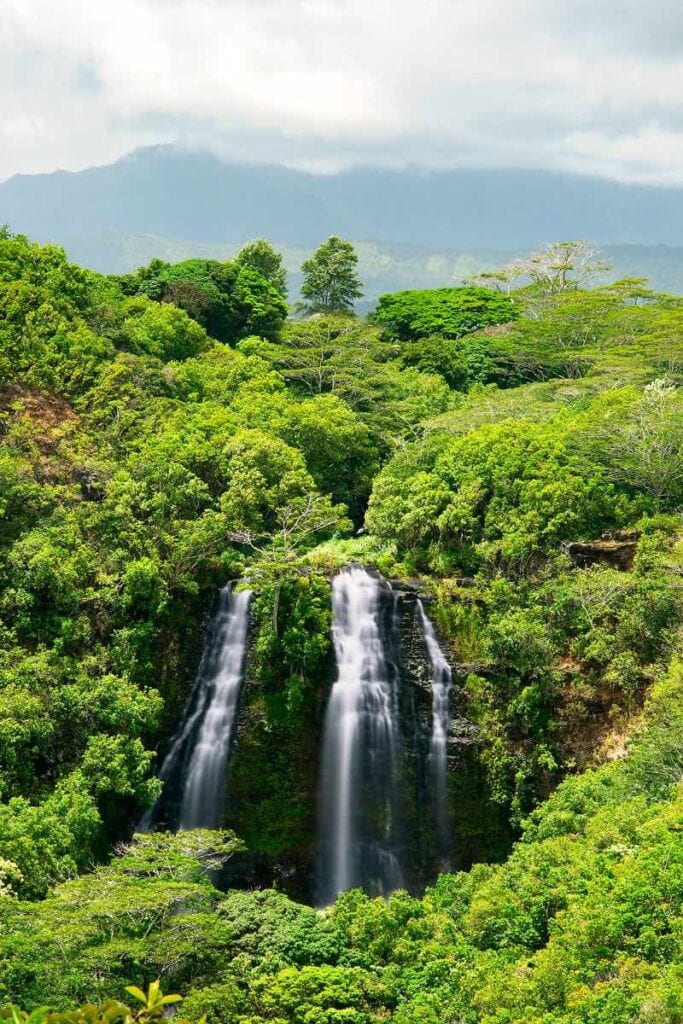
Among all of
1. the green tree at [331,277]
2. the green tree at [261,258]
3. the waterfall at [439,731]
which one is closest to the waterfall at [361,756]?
the waterfall at [439,731]

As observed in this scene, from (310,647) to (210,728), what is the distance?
3.19 meters

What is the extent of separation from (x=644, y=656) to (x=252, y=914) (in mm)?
10712

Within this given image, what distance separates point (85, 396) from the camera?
28734 millimetres

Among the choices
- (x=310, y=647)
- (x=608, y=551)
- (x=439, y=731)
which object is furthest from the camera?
(x=608, y=551)

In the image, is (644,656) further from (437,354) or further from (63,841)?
(437,354)

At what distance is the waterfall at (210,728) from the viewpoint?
21.8 meters

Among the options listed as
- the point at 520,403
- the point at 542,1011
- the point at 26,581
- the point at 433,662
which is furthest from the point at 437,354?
the point at 542,1011

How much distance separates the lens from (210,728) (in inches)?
889

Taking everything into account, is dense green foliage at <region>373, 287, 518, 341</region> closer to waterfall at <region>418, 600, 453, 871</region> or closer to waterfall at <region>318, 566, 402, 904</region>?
waterfall at <region>318, 566, 402, 904</region>

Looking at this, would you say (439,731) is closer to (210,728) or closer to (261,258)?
(210,728)

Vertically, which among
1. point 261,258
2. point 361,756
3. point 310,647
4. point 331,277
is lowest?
point 361,756

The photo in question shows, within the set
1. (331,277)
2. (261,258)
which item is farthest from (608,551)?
(331,277)

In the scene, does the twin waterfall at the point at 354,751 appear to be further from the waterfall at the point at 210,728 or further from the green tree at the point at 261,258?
the green tree at the point at 261,258

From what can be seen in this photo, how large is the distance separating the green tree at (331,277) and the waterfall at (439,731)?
34.8 m
